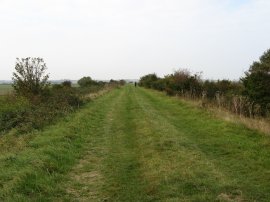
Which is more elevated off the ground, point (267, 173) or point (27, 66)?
point (27, 66)

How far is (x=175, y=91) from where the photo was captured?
39281 mm

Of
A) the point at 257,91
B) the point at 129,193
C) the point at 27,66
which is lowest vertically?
the point at 129,193

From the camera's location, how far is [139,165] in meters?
9.61

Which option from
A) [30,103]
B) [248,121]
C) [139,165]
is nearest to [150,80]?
[30,103]

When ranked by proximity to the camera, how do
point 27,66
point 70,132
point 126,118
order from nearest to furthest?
point 70,132 → point 126,118 → point 27,66

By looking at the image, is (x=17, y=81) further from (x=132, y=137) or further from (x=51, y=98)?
(x=132, y=137)

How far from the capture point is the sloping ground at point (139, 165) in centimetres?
734

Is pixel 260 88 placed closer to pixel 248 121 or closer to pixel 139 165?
pixel 248 121

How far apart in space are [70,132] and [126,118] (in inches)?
219

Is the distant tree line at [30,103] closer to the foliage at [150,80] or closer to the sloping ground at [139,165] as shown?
the sloping ground at [139,165]

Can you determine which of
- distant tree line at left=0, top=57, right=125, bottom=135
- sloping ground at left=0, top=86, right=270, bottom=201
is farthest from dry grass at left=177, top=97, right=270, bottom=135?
distant tree line at left=0, top=57, right=125, bottom=135

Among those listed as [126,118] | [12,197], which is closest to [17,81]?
[126,118]

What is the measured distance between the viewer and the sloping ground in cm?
734

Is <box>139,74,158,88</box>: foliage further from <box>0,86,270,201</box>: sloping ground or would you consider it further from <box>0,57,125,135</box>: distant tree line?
<box>0,86,270,201</box>: sloping ground
